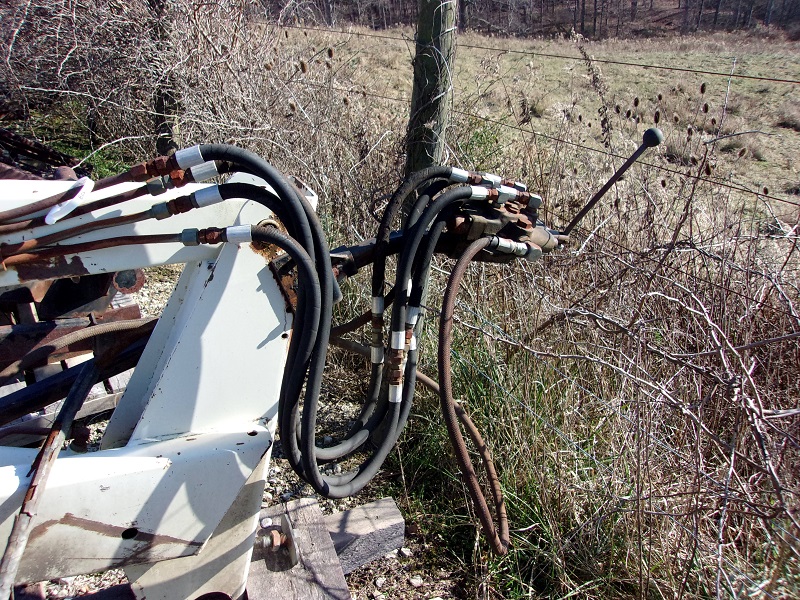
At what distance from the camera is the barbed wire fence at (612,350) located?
6.79ft

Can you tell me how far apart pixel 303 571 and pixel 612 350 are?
56.4 inches

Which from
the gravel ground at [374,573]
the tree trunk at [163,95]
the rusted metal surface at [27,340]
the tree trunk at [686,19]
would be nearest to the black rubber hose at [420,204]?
the rusted metal surface at [27,340]

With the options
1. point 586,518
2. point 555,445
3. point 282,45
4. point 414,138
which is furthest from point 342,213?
point 282,45

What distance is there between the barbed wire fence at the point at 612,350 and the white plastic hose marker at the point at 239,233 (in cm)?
116

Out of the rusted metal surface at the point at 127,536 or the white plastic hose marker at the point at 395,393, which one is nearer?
the rusted metal surface at the point at 127,536

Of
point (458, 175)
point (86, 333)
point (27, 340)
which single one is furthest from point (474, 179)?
point (27, 340)

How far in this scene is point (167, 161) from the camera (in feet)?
4.96

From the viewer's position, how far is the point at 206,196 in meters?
1.52

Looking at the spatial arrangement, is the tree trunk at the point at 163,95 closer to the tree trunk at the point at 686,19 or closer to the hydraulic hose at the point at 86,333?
the hydraulic hose at the point at 86,333

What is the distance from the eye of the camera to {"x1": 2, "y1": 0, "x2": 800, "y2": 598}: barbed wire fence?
6.79 ft

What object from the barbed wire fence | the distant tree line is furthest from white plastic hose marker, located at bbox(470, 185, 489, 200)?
the distant tree line

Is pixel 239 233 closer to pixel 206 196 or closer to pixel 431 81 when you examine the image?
pixel 206 196

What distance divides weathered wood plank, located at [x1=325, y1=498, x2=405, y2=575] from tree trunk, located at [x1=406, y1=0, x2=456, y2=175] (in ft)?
5.68

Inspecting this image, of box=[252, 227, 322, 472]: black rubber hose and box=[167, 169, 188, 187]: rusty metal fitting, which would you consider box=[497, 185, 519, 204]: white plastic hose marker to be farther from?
box=[167, 169, 188, 187]: rusty metal fitting
